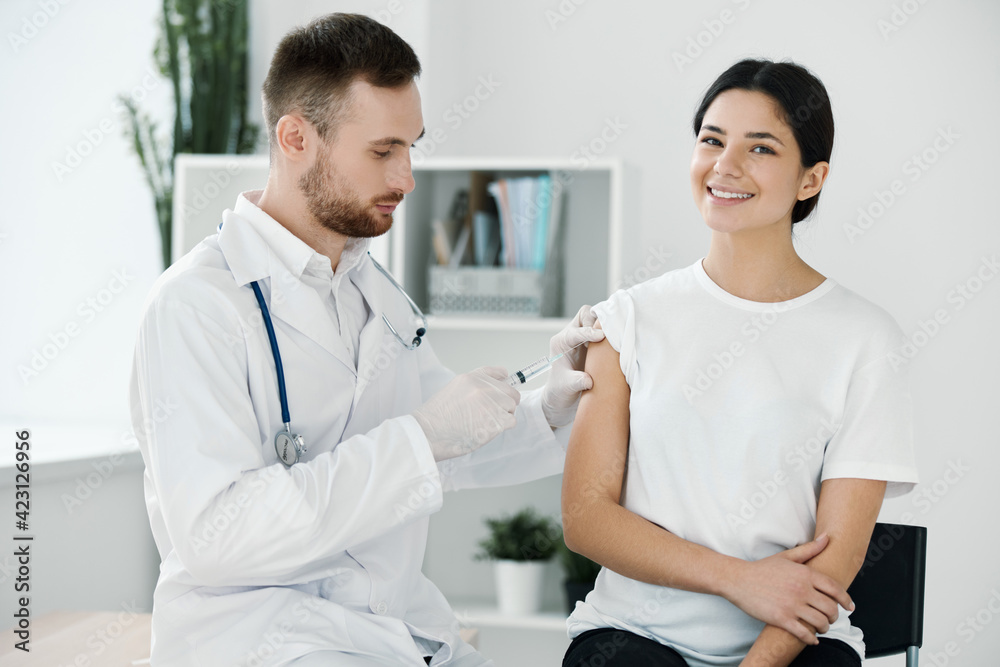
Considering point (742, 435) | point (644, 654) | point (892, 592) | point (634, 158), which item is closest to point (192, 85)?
point (634, 158)

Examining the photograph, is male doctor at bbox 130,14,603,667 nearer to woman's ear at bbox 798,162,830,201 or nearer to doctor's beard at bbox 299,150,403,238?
doctor's beard at bbox 299,150,403,238

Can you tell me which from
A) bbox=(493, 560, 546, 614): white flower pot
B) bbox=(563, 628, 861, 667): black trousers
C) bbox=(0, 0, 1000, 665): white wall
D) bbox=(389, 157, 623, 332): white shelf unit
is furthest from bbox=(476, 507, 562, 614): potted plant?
bbox=(563, 628, 861, 667): black trousers

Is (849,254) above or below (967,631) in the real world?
above

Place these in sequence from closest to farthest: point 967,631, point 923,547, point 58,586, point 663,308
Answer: point 663,308 < point 923,547 < point 58,586 < point 967,631

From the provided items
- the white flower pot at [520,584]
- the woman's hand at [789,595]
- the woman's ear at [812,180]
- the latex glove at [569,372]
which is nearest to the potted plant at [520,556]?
the white flower pot at [520,584]

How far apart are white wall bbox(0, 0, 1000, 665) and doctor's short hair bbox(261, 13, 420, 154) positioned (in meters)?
1.16

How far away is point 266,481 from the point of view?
119 centimetres

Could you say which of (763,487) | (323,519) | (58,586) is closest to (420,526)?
(323,519)

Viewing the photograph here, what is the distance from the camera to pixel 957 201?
2.43 metres

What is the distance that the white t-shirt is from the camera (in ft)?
4.31

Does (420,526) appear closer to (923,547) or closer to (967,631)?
(923,547)

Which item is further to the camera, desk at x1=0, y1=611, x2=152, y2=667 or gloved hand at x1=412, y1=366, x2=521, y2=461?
desk at x1=0, y1=611, x2=152, y2=667

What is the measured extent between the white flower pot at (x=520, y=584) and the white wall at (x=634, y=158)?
0.28 metres

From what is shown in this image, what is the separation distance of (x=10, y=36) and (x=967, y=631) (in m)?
3.23
